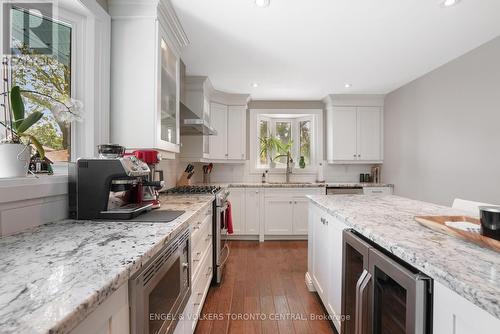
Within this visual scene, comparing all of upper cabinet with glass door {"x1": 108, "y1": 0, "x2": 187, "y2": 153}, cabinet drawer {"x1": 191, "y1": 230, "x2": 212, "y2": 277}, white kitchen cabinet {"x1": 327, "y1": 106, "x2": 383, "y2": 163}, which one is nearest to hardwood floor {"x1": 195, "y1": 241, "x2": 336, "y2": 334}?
cabinet drawer {"x1": 191, "y1": 230, "x2": 212, "y2": 277}

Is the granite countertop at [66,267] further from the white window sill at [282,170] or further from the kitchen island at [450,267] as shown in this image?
the white window sill at [282,170]

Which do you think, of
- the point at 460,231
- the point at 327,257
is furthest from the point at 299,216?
the point at 460,231

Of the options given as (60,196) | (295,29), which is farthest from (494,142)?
(60,196)

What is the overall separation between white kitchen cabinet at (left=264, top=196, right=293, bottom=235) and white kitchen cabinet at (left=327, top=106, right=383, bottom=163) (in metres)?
1.15

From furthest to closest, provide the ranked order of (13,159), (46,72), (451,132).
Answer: (451,132) < (46,72) < (13,159)

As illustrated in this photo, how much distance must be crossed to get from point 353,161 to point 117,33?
3.71 metres

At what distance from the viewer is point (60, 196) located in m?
1.21

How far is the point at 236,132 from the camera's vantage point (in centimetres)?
397

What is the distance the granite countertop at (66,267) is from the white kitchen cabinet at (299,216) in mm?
2862

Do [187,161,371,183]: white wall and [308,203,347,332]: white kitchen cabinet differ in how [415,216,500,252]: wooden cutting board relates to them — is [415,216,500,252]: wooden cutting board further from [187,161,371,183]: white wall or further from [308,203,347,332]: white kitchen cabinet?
[187,161,371,183]: white wall

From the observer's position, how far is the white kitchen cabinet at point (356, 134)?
13.3 feet

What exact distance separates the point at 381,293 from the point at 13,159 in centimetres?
166

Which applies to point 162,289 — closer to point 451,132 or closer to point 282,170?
point 451,132

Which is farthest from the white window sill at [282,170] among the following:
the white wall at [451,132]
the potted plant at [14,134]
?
the potted plant at [14,134]
